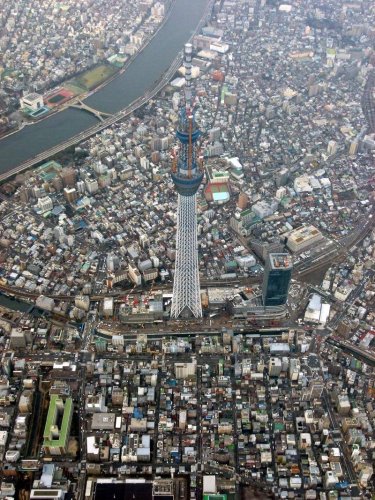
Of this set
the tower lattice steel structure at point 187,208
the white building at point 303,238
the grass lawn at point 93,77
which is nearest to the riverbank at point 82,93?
the grass lawn at point 93,77

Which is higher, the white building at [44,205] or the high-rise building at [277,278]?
the white building at [44,205]

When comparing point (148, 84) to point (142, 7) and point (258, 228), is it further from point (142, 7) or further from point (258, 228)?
point (258, 228)

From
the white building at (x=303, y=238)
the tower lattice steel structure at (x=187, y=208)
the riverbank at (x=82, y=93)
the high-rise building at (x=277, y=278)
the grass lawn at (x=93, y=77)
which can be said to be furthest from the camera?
the grass lawn at (x=93, y=77)

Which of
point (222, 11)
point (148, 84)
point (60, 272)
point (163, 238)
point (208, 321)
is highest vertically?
point (222, 11)

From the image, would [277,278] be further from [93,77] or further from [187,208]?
[93,77]

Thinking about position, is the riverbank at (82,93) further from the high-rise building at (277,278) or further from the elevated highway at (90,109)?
the high-rise building at (277,278)

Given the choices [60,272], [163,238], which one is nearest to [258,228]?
[163,238]

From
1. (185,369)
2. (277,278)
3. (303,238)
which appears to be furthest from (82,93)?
(185,369)
